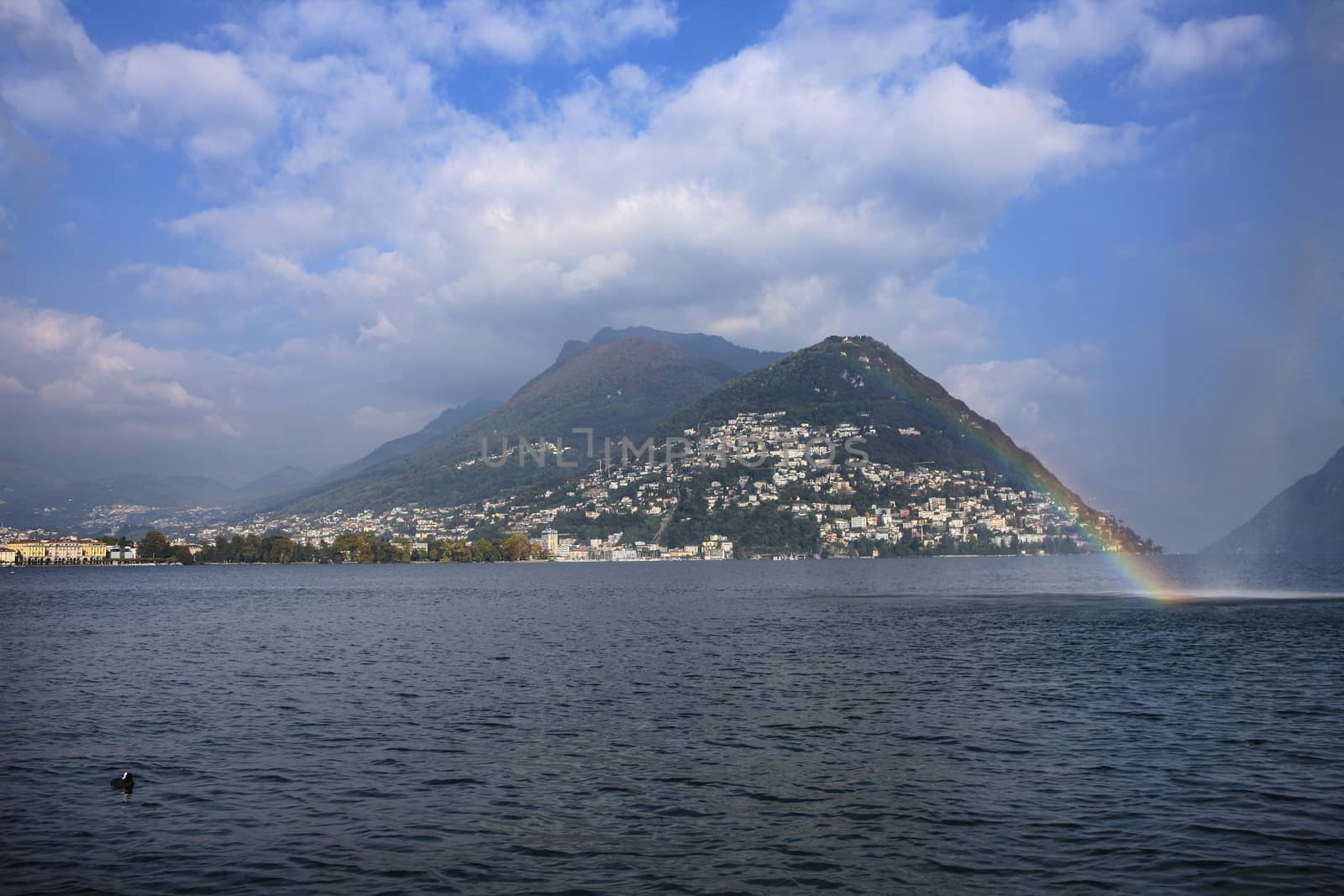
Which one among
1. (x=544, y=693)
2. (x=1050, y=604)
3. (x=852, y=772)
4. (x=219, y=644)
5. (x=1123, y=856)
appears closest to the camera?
(x=1123, y=856)

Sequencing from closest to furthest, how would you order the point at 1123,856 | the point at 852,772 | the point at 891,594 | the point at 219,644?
1. the point at 1123,856
2. the point at 852,772
3. the point at 219,644
4. the point at 891,594

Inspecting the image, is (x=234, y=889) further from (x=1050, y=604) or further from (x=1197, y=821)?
(x=1050, y=604)

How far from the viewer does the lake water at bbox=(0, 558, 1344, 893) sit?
54.4 ft

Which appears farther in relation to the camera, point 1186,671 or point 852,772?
point 1186,671

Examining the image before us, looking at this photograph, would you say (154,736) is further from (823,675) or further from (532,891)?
(823,675)

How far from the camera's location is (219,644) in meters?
56.9

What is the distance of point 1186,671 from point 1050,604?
48.4 metres

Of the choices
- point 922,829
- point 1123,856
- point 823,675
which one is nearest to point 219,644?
point 823,675

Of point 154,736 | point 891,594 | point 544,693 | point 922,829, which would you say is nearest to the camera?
point 922,829

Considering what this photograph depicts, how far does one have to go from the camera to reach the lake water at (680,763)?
16594 millimetres

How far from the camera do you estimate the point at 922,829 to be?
61.2ft

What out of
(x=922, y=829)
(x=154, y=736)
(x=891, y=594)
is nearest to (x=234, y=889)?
(x=922, y=829)

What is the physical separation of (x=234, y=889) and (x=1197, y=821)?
61.0 ft

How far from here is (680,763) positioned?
960 inches
